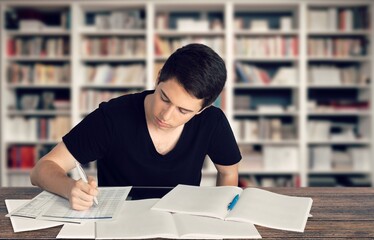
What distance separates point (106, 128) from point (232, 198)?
22.2 inches

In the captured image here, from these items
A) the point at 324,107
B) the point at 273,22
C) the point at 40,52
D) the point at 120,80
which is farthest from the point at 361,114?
the point at 40,52

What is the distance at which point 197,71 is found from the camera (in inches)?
55.4

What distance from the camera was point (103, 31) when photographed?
4805mm

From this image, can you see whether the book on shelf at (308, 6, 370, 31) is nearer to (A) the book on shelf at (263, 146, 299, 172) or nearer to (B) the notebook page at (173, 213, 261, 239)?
(A) the book on shelf at (263, 146, 299, 172)

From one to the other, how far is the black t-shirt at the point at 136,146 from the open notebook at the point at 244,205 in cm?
26

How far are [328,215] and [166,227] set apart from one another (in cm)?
46

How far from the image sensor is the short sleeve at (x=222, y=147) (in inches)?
70.3

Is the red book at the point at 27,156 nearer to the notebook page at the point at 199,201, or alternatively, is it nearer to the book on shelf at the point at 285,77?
the book on shelf at the point at 285,77

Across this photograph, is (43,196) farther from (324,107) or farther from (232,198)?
(324,107)

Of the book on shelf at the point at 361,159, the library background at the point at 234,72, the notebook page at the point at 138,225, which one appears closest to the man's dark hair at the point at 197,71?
the notebook page at the point at 138,225

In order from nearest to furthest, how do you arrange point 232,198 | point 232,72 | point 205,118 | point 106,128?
point 232,198
point 106,128
point 205,118
point 232,72

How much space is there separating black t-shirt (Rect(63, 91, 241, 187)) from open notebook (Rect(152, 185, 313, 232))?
0.26 meters

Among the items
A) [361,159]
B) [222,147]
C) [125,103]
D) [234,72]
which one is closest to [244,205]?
[222,147]

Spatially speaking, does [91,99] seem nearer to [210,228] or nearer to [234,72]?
[234,72]
